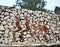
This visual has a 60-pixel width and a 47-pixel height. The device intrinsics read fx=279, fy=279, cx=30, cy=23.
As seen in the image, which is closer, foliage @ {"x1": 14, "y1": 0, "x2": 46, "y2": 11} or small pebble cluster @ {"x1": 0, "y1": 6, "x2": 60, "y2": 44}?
small pebble cluster @ {"x1": 0, "y1": 6, "x2": 60, "y2": 44}

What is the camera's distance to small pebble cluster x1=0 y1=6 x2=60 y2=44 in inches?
513

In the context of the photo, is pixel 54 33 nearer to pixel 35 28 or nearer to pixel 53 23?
pixel 53 23

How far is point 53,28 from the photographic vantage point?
15.2m

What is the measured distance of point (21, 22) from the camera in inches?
545

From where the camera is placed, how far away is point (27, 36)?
44.5 feet

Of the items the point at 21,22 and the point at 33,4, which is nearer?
the point at 21,22

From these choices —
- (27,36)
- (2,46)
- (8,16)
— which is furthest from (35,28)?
(2,46)

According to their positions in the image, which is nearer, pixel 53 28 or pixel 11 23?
pixel 11 23

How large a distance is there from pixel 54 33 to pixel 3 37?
11.0 ft

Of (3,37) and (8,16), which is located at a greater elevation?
(8,16)

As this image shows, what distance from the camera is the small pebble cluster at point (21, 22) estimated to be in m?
13.0

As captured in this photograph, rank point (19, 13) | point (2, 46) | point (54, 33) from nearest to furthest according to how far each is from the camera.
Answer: point (2, 46), point (19, 13), point (54, 33)

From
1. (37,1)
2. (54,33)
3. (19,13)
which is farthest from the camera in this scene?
(37,1)

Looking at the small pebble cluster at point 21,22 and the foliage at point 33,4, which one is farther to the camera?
the foliage at point 33,4
